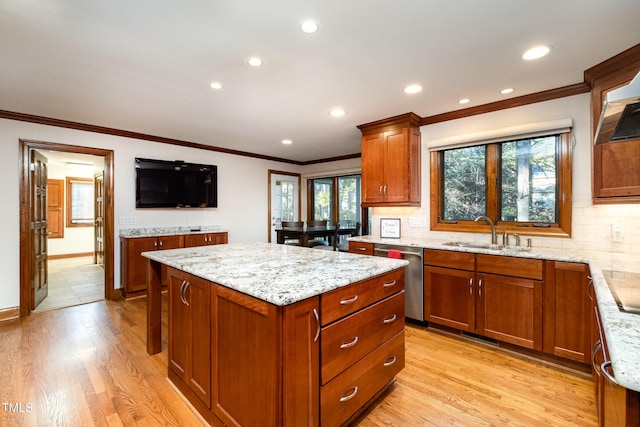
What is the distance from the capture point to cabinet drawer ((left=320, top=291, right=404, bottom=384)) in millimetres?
1399

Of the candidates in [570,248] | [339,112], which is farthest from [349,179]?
[570,248]

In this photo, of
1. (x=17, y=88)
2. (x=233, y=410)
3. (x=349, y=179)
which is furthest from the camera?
(x=349, y=179)

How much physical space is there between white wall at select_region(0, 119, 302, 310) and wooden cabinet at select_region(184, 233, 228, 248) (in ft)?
1.63

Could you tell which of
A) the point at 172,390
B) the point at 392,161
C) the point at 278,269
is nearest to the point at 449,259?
the point at 392,161

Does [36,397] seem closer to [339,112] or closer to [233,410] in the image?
[233,410]

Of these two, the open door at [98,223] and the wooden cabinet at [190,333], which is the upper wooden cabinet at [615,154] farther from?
the open door at [98,223]

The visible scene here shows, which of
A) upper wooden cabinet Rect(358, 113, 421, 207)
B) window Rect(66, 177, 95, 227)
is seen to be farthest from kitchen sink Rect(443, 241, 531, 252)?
window Rect(66, 177, 95, 227)

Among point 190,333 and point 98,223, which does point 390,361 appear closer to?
point 190,333

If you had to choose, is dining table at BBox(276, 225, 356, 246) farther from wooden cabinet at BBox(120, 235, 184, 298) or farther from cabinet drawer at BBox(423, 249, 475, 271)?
cabinet drawer at BBox(423, 249, 475, 271)

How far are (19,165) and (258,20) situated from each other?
3.54 metres

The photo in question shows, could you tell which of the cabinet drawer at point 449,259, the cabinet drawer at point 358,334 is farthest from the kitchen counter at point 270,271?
the cabinet drawer at point 449,259

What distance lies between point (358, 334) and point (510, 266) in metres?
1.68

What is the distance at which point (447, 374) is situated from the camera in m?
2.21

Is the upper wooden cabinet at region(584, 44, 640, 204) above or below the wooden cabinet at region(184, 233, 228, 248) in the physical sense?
above
